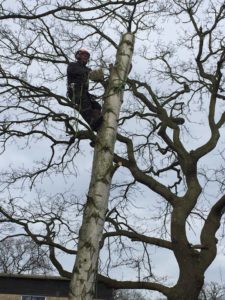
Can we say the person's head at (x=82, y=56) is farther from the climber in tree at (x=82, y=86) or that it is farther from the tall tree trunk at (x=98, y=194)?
the tall tree trunk at (x=98, y=194)

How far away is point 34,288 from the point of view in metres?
23.2

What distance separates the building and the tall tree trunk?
1897cm

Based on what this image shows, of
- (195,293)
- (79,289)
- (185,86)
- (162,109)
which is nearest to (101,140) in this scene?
(79,289)

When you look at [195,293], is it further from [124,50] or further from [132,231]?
[124,50]

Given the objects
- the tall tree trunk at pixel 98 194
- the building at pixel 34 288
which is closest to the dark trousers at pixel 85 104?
the tall tree trunk at pixel 98 194

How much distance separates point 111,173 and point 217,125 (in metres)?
6.88

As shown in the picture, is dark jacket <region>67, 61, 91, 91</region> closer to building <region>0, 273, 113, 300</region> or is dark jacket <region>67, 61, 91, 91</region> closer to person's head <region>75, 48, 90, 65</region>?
person's head <region>75, 48, 90, 65</region>

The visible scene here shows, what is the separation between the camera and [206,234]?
9.64m

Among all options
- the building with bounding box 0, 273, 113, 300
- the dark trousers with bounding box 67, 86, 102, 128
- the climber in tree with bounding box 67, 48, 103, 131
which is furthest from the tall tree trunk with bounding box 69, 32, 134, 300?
the building with bounding box 0, 273, 113, 300

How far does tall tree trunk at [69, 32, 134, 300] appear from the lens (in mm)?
4090

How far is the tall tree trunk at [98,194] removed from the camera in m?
4.09

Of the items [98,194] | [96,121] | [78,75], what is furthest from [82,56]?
[98,194]

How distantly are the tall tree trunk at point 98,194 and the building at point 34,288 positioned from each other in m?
19.0

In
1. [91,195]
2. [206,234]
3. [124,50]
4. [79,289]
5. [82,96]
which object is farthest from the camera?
[206,234]
